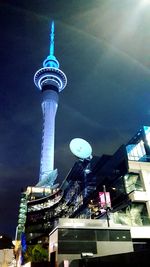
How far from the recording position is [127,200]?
89.1 feet

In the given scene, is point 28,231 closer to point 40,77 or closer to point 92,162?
point 92,162

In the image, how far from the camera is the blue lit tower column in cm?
12256

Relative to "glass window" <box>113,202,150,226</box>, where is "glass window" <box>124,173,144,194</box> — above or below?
above

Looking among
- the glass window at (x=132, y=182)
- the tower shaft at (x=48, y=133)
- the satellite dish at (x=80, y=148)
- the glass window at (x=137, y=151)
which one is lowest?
the glass window at (x=132, y=182)

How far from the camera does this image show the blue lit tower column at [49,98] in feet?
402

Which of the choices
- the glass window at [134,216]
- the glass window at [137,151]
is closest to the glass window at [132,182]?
the glass window at [134,216]

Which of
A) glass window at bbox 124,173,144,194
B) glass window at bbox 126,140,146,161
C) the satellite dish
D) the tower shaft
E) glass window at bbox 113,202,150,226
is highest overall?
the tower shaft

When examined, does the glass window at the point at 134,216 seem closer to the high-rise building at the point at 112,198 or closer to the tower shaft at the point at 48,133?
the high-rise building at the point at 112,198

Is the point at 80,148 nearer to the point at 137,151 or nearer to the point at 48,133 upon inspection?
the point at 137,151

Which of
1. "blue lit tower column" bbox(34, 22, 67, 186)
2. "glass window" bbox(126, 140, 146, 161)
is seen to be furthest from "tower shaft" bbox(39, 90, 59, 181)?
"glass window" bbox(126, 140, 146, 161)

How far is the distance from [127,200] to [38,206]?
2947 inches

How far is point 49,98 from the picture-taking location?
439 ft

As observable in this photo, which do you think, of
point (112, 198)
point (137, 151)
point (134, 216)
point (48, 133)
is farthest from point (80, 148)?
point (48, 133)

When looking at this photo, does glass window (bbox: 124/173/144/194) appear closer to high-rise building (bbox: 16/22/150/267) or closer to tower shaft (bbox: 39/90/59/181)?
high-rise building (bbox: 16/22/150/267)
